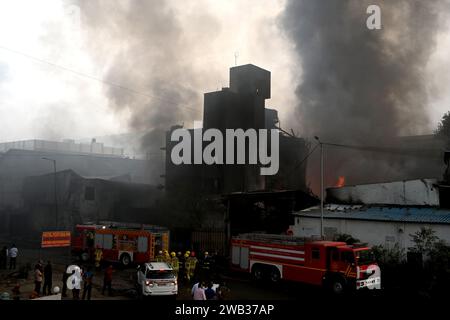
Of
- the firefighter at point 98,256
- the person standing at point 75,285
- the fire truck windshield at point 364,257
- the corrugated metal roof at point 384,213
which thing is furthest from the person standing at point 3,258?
the fire truck windshield at point 364,257

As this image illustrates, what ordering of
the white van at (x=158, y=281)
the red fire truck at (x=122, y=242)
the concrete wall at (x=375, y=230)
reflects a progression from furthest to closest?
the red fire truck at (x=122, y=242)
the concrete wall at (x=375, y=230)
the white van at (x=158, y=281)

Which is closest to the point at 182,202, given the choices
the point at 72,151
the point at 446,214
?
the point at 446,214

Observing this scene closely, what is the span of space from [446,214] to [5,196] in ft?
152

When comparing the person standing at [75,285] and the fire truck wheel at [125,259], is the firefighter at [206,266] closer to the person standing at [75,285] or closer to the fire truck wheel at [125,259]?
the fire truck wheel at [125,259]

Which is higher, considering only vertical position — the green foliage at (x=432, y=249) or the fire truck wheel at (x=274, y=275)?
the green foliage at (x=432, y=249)

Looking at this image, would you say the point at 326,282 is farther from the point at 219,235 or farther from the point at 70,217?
the point at 70,217

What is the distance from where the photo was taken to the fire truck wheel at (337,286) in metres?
17.1

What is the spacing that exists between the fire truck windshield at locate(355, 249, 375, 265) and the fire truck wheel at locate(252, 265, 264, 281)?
16.5 feet

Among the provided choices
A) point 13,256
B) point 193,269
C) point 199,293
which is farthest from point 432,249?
point 13,256

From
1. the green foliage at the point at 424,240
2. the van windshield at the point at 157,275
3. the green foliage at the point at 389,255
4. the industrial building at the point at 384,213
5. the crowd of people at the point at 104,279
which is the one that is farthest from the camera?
the industrial building at the point at 384,213

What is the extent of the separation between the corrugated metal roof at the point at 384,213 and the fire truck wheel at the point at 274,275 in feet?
26.8

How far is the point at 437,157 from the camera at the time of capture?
1761 inches

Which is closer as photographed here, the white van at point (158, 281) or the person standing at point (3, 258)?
the white van at point (158, 281)

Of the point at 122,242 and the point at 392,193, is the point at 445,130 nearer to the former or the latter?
the point at 392,193
